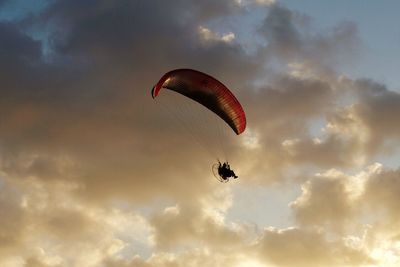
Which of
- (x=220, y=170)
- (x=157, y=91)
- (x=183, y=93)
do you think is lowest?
(x=220, y=170)

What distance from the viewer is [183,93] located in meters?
48.3

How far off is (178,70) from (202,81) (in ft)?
7.21

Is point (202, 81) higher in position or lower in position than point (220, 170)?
higher

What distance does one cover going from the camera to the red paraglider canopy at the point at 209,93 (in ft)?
152

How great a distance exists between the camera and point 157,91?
143ft

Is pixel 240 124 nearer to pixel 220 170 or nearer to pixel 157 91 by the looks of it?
pixel 220 170

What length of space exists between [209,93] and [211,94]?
0.60 ft

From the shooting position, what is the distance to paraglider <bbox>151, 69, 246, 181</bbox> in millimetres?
46219

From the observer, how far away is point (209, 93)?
47.1 meters

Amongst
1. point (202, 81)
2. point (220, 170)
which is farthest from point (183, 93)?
point (220, 170)

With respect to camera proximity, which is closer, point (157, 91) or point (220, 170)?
point (157, 91)

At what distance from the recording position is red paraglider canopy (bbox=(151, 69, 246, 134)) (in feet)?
152

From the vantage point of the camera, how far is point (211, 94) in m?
47.0

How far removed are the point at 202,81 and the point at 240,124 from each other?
496cm
